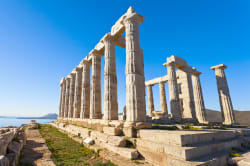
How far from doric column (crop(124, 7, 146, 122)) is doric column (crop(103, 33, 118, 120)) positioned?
3.30 meters

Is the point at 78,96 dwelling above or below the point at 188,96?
above

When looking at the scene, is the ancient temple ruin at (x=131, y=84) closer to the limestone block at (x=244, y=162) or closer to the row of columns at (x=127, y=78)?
the row of columns at (x=127, y=78)

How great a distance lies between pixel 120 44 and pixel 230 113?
18.9 meters

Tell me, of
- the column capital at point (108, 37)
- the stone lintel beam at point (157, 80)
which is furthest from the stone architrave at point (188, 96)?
the column capital at point (108, 37)

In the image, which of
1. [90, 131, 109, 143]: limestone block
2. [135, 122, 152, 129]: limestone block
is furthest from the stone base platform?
[90, 131, 109, 143]: limestone block

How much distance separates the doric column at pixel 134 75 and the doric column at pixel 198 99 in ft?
53.9

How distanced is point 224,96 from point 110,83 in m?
18.6

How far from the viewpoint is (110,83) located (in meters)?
12.9

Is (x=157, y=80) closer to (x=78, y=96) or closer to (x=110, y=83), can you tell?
(x=78, y=96)

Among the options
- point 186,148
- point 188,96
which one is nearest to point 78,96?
point 188,96

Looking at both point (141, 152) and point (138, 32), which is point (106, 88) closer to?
point (138, 32)

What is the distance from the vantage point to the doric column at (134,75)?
353 inches

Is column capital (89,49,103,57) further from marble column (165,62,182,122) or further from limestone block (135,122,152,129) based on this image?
limestone block (135,122,152,129)

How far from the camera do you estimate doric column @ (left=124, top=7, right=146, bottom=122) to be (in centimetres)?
896
